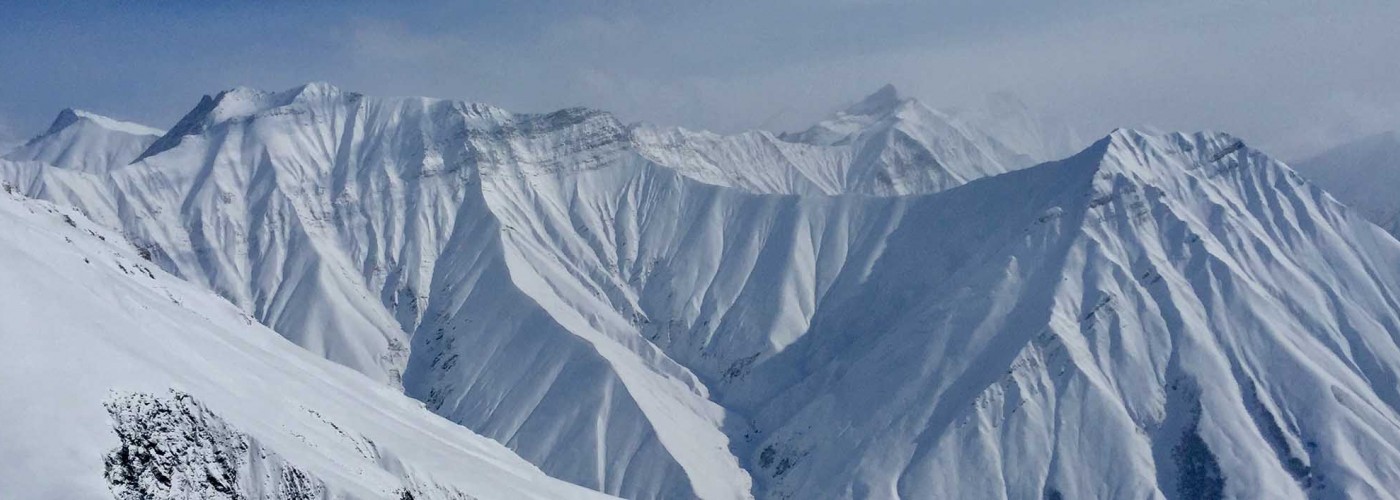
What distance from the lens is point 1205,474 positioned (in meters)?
198

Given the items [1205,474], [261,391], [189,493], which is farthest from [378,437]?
[1205,474]

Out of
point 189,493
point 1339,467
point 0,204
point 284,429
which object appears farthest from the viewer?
point 1339,467

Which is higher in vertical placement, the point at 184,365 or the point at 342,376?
the point at 184,365

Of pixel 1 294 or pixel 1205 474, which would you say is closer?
pixel 1 294

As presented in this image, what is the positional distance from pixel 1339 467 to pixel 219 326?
177 meters

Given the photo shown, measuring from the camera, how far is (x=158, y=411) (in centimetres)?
5656

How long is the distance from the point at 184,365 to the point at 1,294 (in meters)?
13.4

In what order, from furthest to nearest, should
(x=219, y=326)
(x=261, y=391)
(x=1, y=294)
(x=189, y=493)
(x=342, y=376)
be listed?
1. (x=342, y=376)
2. (x=219, y=326)
3. (x=261, y=391)
4. (x=1, y=294)
5. (x=189, y=493)

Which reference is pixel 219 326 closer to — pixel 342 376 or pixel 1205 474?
pixel 342 376

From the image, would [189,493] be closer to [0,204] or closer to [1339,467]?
[0,204]

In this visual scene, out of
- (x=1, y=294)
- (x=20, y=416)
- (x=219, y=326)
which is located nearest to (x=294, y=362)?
(x=219, y=326)

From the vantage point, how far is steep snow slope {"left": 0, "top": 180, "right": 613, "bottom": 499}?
52.1 metres

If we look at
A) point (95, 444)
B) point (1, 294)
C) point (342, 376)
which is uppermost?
point (1, 294)

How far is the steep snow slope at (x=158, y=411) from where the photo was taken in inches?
2051
